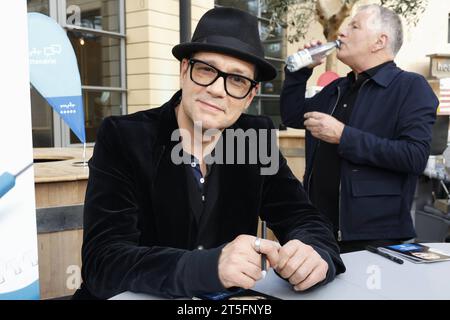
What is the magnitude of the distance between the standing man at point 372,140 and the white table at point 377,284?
722 mm

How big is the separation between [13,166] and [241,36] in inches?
32.4

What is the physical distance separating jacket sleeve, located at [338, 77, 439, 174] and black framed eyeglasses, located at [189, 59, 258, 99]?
942mm

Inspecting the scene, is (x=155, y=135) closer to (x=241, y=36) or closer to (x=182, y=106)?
(x=182, y=106)

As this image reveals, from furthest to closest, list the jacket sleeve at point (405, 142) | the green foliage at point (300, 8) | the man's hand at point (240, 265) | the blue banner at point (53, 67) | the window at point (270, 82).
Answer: the window at point (270, 82)
the green foliage at point (300, 8)
the blue banner at point (53, 67)
the jacket sleeve at point (405, 142)
the man's hand at point (240, 265)

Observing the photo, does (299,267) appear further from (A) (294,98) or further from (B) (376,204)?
(A) (294,98)

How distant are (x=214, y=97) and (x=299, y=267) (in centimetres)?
53

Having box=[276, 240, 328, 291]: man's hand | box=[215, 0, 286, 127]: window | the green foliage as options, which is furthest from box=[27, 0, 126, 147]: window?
box=[276, 240, 328, 291]: man's hand

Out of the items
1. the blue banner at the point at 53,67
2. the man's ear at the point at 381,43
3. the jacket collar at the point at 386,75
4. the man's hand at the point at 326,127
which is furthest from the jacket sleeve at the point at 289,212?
the blue banner at the point at 53,67

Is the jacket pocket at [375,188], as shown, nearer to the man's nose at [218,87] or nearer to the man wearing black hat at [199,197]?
the man wearing black hat at [199,197]

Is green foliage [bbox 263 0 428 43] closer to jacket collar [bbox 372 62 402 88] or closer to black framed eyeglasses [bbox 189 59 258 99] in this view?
jacket collar [bbox 372 62 402 88]

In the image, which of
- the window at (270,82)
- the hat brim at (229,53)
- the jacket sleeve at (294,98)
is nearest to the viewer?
the hat brim at (229,53)

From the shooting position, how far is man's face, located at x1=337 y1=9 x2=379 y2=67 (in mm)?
2270

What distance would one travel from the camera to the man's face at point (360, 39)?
2270 millimetres
